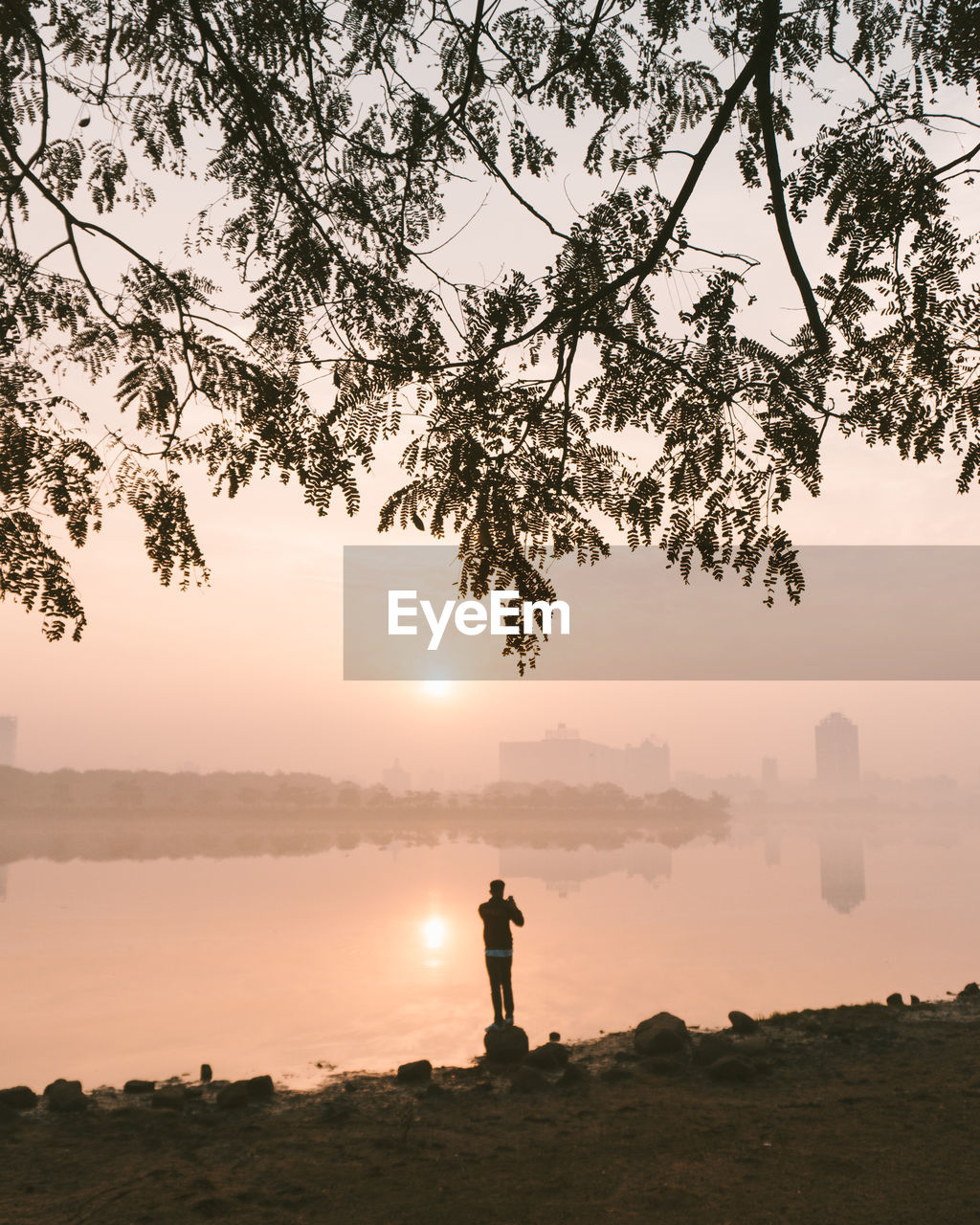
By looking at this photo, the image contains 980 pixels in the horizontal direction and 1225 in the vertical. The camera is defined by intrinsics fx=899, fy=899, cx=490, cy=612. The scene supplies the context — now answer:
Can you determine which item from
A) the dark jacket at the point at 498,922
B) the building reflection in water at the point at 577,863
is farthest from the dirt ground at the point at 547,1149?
the building reflection in water at the point at 577,863

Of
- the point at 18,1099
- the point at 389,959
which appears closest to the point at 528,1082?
the point at 18,1099

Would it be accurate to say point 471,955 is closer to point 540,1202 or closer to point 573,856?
point 540,1202

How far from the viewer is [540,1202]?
716cm

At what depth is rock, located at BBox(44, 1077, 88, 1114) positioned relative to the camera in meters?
9.91

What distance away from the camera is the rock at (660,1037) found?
11742 millimetres

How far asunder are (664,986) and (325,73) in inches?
737

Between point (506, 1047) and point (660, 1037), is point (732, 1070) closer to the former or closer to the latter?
point (660, 1037)

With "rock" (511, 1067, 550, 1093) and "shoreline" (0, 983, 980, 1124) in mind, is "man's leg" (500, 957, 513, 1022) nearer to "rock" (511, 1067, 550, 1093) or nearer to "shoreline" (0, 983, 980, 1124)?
"shoreline" (0, 983, 980, 1124)

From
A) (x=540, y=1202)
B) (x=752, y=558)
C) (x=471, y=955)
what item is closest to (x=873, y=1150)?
(x=540, y=1202)

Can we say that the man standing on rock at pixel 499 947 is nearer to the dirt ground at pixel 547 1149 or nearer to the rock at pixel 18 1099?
the dirt ground at pixel 547 1149

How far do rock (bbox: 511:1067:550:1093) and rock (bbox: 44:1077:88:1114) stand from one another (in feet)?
15.8

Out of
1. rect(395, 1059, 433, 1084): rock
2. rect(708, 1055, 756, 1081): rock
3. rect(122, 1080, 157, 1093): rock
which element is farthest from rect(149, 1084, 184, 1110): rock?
rect(708, 1055, 756, 1081): rock

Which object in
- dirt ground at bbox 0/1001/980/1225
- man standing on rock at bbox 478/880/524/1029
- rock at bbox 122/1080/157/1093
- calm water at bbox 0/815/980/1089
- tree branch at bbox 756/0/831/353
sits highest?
Result: tree branch at bbox 756/0/831/353

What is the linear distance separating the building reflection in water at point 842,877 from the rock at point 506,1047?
27277mm
